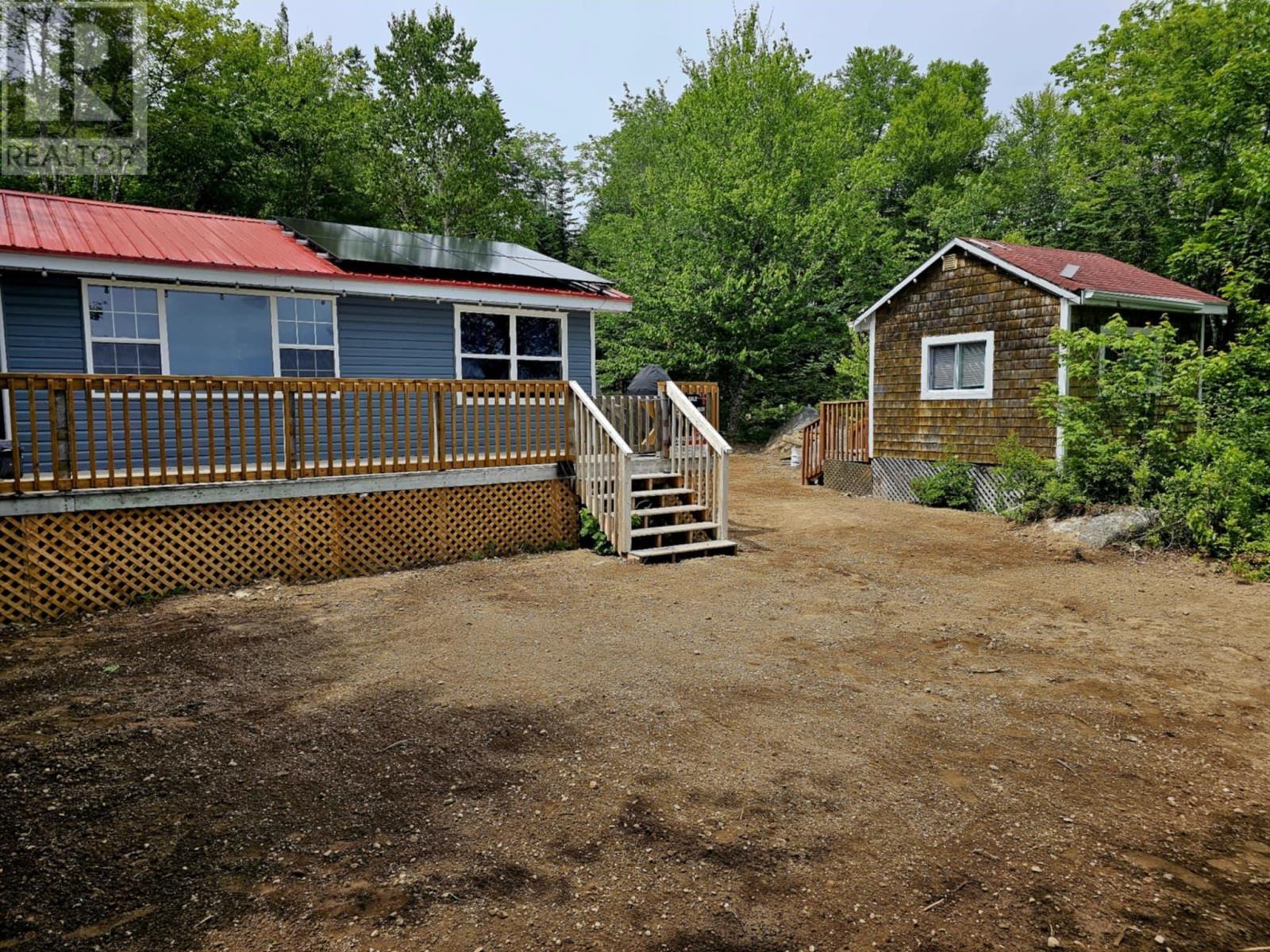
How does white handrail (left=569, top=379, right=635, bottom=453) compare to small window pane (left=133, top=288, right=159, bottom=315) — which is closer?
white handrail (left=569, top=379, right=635, bottom=453)

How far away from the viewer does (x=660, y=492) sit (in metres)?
8.99

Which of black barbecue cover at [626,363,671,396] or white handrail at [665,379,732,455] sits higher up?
black barbecue cover at [626,363,671,396]

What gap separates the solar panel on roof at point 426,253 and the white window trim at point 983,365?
6217 millimetres

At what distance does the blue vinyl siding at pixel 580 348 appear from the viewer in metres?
12.4

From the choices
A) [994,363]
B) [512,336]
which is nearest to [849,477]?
[994,363]

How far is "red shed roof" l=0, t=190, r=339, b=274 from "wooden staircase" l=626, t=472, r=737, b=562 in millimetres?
5174

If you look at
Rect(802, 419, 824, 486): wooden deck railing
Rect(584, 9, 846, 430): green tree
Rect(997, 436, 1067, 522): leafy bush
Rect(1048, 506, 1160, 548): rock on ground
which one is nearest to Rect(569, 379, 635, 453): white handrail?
Rect(1048, 506, 1160, 548): rock on ground

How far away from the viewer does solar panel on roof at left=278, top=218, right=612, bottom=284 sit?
434 inches

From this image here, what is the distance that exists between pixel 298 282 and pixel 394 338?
157cm

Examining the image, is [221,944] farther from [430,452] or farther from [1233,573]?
[1233,573]

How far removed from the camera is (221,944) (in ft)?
7.80

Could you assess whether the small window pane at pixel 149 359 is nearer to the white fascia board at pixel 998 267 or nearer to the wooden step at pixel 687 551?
the wooden step at pixel 687 551

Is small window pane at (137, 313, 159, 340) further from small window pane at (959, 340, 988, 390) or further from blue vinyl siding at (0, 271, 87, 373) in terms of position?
small window pane at (959, 340, 988, 390)

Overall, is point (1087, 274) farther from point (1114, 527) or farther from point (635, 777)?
point (635, 777)
